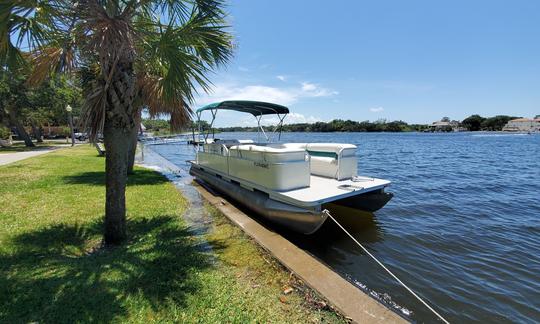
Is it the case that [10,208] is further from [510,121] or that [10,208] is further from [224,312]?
[510,121]

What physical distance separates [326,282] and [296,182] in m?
2.93

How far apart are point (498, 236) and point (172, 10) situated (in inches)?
329

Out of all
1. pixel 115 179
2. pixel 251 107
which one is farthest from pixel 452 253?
pixel 251 107

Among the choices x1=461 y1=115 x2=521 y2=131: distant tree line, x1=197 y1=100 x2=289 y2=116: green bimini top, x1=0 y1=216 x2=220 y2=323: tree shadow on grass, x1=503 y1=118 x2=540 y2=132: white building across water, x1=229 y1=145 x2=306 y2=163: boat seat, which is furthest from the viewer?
x1=461 y1=115 x2=521 y2=131: distant tree line

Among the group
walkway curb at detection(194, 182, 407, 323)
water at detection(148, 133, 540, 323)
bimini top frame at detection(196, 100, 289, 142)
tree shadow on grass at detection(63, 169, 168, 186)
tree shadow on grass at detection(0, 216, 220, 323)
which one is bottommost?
water at detection(148, 133, 540, 323)

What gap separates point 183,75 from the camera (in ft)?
16.0

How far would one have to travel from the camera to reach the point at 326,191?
6117 mm

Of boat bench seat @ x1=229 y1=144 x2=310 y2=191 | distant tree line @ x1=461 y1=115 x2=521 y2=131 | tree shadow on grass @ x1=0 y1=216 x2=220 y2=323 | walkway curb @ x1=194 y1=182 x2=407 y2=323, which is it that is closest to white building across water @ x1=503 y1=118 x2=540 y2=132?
distant tree line @ x1=461 y1=115 x2=521 y2=131

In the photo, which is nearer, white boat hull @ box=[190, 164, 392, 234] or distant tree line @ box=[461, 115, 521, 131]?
white boat hull @ box=[190, 164, 392, 234]

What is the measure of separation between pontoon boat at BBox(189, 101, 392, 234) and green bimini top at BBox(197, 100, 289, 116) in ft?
0.32

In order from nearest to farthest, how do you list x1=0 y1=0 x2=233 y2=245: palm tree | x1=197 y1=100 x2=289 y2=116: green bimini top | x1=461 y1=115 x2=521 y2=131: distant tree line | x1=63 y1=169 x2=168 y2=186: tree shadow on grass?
x1=0 y1=0 x2=233 y2=245: palm tree → x1=197 y1=100 x2=289 y2=116: green bimini top → x1=63 y1=169 x2=168 y2=186: tree shadow on grass → x1=461 y1=115 x2=521 y2=131: distant tree line

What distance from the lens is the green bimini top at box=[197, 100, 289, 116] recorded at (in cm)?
936

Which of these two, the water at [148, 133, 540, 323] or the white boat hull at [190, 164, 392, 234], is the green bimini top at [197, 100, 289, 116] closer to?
the white boat hull at [190, 164, 392, 234]

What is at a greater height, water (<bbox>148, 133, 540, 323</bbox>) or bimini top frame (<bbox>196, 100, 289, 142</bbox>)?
bimini top frame (<bbox>196, 100, 289, 142</bbox>)
